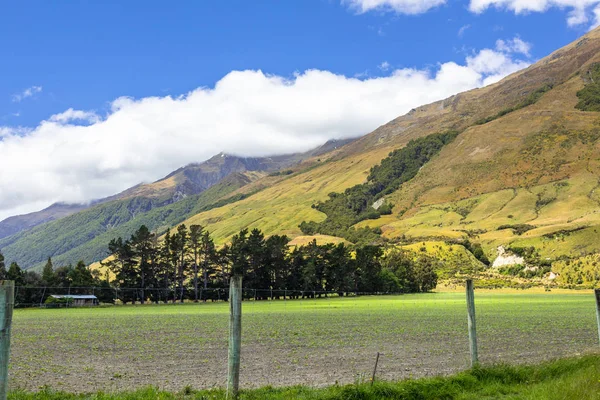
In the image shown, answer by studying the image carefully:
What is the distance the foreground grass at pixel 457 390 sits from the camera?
398 inches

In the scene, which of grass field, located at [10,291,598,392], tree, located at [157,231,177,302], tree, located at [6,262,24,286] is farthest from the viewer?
tree, located at [157,231,177,302]

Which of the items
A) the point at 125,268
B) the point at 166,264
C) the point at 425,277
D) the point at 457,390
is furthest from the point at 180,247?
the point at 457,390

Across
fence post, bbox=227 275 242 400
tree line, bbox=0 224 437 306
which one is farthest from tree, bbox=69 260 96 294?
fence post, bbox=227 275 242 400

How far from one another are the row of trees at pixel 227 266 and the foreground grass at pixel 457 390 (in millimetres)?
93209

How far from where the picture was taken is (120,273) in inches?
3994

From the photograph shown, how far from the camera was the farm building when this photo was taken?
9131 cm

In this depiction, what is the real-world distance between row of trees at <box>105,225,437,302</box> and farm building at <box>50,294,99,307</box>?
5.31 m

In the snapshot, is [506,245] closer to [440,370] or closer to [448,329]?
[448,329]

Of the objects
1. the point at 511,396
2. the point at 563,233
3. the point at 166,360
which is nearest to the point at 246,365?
the point at 166,360

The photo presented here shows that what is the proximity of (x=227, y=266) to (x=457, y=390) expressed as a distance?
346ft

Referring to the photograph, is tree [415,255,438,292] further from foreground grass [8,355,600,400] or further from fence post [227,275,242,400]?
fence post [227,275,242,400]

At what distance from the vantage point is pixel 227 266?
374ft

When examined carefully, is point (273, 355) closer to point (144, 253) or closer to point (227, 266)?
point (144, 253)

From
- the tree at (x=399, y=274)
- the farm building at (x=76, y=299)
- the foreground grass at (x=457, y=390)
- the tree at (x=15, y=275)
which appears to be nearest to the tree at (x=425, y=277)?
the tree at (x=399, y=274)
